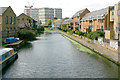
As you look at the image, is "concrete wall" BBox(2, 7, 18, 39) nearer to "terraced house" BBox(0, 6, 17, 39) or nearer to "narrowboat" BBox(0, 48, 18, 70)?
"terraced house" BBox(0, 6, 17, 39)

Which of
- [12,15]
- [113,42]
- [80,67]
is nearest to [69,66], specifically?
[80,67]

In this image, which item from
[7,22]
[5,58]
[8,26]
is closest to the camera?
[5,58]

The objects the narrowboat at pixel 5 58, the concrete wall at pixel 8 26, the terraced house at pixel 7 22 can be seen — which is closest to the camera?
the narrowboat at pixel 5 58

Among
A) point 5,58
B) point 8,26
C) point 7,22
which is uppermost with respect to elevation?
point 7,22

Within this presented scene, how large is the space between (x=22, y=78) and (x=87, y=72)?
7751 millimetres

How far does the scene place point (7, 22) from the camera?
48.3 metres

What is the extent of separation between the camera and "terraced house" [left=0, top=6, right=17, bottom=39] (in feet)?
146

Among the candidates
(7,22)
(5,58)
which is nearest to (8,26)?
(7,22)

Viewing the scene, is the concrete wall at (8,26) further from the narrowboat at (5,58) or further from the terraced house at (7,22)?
the narrowboat at (5,58)

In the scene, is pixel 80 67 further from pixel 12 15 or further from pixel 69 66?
pixel 12 15

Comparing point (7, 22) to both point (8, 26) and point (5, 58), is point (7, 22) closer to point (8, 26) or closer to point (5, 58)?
point (8, 26)

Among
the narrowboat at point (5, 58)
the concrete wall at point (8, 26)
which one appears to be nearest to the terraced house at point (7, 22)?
the concrete wall at point (8, 26)

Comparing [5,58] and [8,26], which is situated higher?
[8,26]

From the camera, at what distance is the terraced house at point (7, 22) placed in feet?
146
